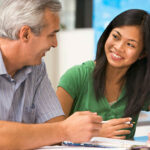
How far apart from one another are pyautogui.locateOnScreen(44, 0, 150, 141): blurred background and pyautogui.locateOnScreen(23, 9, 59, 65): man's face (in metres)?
2.65

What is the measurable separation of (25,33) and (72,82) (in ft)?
2.14

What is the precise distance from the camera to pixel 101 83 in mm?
2049

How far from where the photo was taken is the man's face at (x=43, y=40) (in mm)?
1432

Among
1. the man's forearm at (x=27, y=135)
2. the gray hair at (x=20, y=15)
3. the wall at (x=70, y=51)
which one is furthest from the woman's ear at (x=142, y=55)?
the wall at (x=70, y=51)

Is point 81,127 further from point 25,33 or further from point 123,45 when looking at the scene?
point 123,45

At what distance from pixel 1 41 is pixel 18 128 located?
0.46 metres

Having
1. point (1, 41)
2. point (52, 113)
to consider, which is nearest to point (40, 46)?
point (1, 41)

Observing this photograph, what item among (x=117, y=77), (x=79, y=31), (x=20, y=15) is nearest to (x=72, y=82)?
(x=117, y=77)

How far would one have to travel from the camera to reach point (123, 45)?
76.0 inches

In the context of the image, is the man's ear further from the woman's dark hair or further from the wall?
the wall

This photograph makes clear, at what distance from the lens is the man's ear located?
1396 mm

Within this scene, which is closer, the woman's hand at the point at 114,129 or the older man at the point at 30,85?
the older man at the point at 30,85

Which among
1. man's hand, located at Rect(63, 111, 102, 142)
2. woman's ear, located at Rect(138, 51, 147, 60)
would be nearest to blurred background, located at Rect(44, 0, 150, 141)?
woman's ear, located at Rect(138, 51, 147, 60)

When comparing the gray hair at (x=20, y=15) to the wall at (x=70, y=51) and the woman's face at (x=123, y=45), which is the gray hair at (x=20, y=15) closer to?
the woman's face at (x=123, y=45)
